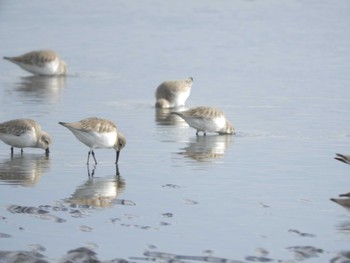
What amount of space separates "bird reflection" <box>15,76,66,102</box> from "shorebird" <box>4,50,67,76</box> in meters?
0.23

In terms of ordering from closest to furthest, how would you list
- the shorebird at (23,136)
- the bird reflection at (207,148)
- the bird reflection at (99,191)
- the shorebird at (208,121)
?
the bird reflection at (99,191) < the shorebird at (23,136) < the bird reflection at (207,148) < the shorebird at (208,121)

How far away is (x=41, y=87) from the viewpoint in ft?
90.9

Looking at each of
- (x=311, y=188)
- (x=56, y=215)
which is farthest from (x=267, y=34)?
(x=56, y=215)

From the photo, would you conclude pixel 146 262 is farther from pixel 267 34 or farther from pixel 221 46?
pixel 267 34

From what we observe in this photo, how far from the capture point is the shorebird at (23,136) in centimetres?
1792

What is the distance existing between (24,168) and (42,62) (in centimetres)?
1298

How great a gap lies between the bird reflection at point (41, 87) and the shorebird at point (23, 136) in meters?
6.65

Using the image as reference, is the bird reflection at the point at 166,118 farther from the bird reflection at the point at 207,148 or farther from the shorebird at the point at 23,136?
the shorebird at the point at 23,136

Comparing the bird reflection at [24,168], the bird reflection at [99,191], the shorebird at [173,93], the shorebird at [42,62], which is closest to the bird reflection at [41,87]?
the shorebird at [42,62]

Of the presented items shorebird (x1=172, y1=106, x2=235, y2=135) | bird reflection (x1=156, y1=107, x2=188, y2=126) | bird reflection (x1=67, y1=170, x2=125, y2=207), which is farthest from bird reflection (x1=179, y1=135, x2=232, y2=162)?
bird reflection (x1=67, y1=170, x2=125, y2=207)

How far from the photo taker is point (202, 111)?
20.6 m

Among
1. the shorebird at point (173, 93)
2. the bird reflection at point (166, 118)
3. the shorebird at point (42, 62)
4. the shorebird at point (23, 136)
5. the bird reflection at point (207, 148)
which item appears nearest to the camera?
the shorebird at point (23, 136)

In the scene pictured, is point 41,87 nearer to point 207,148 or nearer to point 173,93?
point 173,93

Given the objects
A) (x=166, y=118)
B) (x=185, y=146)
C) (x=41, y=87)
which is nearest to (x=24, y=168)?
(x=185, y=146)
